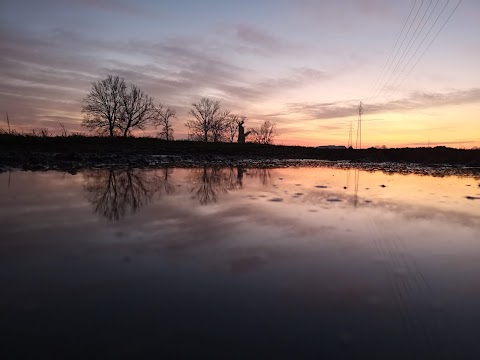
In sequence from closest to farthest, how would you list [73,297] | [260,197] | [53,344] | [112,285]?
[53,344]
[73,297]
[112,285]
[260,197]

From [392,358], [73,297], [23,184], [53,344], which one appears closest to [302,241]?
[392,358]

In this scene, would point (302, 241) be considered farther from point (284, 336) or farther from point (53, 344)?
point (53, 344)

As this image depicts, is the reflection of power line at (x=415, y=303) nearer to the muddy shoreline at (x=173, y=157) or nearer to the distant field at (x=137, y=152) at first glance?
the muddy shoreline at (x=173, y=157)

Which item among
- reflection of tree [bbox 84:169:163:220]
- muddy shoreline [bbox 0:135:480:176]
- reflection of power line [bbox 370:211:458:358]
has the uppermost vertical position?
muddy shoreline [bbox 0:135:480:176]

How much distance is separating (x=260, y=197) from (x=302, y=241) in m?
4.31

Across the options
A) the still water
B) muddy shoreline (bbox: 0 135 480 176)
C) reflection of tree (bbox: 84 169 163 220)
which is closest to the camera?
the still water

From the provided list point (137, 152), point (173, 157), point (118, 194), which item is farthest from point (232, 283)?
point (137, 152)

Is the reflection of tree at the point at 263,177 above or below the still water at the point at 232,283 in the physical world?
above

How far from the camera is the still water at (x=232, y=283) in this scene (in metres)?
2.61

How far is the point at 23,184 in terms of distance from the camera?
10.2 m

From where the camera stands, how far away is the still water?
8.57 ft

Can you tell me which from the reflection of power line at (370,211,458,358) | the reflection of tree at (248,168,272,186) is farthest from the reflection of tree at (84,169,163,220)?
the reflection of power line at (370,211,458,358)

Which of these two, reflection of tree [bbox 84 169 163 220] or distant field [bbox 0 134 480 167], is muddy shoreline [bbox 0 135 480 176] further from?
reflection of tree [bbox 84 169 163 220]

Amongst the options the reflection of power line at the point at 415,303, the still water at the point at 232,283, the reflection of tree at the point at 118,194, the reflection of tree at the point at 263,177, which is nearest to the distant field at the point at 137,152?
the reflection of tree at the point at 118,194
